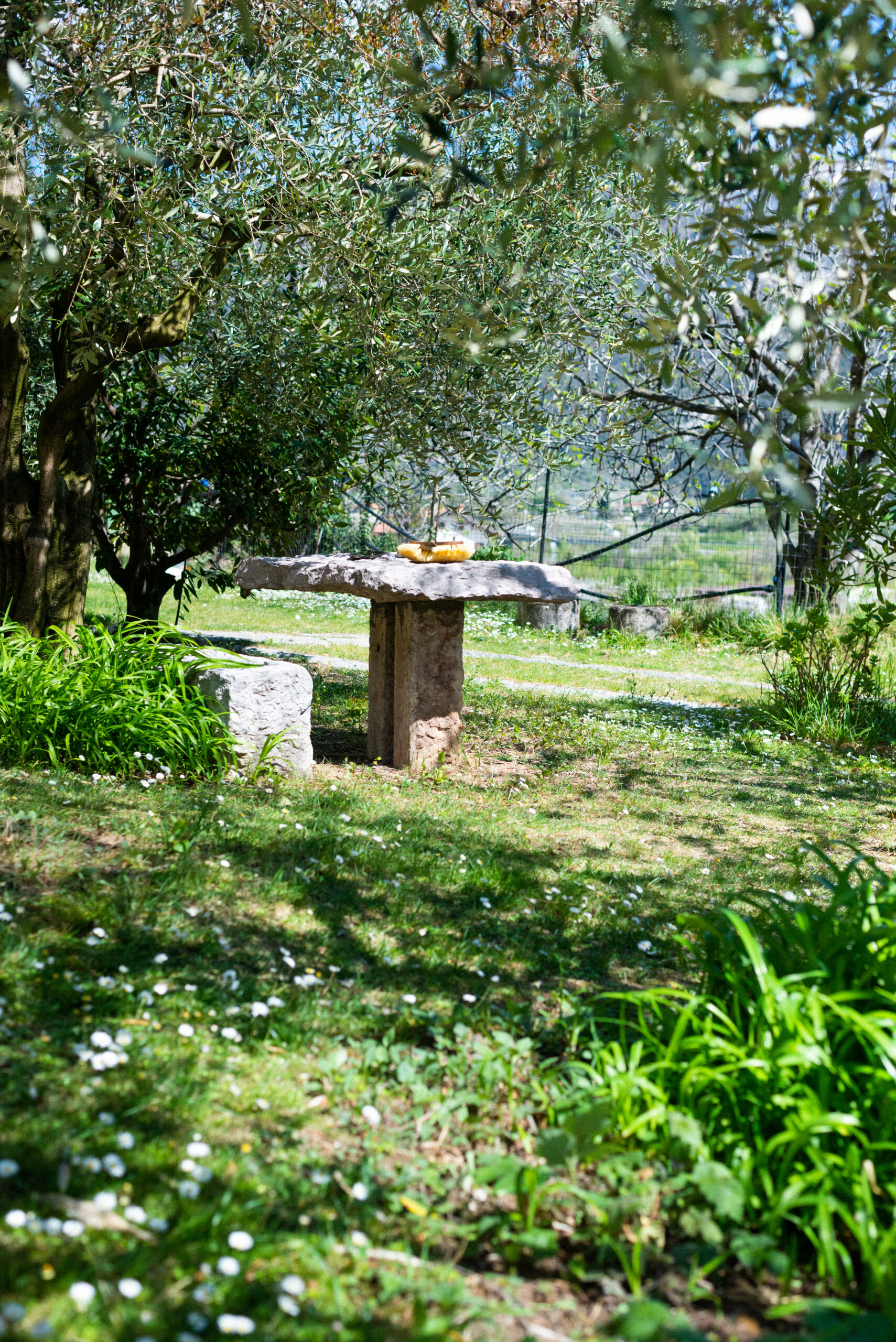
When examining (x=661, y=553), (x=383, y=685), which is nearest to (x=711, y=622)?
(x=661, y=553)

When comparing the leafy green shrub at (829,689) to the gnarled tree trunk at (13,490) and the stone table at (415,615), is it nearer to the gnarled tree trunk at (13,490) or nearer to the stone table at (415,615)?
the stone table at (415,615)

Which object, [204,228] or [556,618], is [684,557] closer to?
[556,618]

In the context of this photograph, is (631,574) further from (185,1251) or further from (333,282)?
(185,1251)

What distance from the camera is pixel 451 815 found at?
16.6 feet

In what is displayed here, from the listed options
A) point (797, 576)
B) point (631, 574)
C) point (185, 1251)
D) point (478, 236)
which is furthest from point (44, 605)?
point (631, 574)

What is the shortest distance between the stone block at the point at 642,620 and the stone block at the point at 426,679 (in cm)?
776

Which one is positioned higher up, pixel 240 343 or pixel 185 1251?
pixel 240 343

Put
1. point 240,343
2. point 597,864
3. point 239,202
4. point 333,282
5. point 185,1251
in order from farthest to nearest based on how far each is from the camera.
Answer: point 240,343 → point 333,282 → point 239,202 → point 597,864 → point 185,1251

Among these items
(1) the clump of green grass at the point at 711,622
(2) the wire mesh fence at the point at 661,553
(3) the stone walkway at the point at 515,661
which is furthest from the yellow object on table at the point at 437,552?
(2) the wire mesh fence at the point at 661,553

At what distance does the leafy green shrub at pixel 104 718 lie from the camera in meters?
4.79

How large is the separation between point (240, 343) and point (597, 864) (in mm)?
4487

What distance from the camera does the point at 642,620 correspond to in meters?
13.6

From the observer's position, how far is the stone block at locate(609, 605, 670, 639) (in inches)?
536

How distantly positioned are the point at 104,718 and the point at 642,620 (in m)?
9.67
